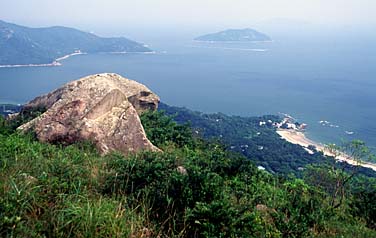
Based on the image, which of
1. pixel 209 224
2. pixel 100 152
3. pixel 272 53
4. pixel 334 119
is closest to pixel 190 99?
pixel 334 119

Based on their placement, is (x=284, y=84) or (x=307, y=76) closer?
(x=284, y=84)

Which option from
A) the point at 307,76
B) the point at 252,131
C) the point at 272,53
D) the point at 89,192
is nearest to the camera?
the point at 89,192

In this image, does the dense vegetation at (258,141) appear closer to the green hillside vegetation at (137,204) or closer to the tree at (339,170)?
the tree at (339,170)

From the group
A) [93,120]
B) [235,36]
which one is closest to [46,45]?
[235,36]

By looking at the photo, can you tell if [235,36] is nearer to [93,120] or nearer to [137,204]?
[93,120]

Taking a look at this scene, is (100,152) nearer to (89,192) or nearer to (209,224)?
(89,192)
